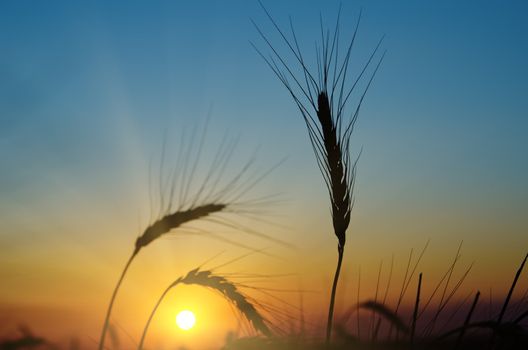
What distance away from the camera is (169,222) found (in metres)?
3.65

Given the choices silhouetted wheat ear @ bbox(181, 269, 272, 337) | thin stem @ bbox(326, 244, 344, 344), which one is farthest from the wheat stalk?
thin stem @ bbox(326, 244, 344, 344)

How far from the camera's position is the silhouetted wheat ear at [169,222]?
11.5ft

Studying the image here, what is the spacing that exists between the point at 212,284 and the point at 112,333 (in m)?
0.71

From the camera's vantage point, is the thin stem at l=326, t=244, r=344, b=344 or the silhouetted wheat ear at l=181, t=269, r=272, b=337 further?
the silhouetted wheat ear at l=181, t=269, r=272, b=337

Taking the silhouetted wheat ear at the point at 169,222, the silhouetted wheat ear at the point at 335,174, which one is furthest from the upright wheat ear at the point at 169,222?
the silhouetted wheat ear at the point at 335,174

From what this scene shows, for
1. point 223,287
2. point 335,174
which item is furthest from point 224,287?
point 335,174

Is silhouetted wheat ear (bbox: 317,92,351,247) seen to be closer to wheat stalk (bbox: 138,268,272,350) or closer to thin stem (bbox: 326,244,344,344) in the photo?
thin stem (bbox: 326,244,344,344)

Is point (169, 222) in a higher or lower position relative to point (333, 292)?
higher

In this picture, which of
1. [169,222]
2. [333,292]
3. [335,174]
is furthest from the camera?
[169,222]

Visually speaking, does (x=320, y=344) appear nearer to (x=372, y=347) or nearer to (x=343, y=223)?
(x=372, y=347)

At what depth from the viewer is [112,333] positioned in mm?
3916

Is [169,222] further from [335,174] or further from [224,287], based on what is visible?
[335,174]

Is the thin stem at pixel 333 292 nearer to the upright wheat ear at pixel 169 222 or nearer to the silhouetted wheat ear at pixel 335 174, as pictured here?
the silhouetted wheat ear at pixel 335 174

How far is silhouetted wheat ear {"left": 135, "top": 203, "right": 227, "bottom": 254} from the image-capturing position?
11.5 feet
